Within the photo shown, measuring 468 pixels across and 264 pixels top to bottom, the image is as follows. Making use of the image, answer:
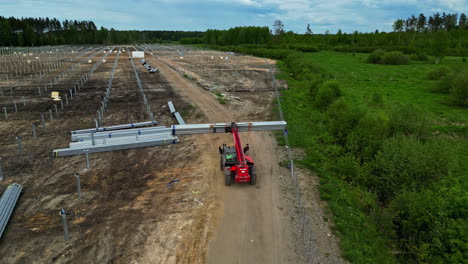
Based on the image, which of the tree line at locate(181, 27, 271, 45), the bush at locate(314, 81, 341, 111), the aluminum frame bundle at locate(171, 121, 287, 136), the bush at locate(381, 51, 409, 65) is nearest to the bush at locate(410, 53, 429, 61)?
the bush at locate(381, 51, 409, 65)

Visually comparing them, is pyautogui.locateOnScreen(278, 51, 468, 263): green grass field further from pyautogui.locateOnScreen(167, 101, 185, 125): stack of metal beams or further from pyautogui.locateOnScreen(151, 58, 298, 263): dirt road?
pyautogui.locateOnScreen(167, 101, 185, 125): stack of metal beams

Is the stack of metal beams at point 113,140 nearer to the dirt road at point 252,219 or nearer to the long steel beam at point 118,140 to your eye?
the long steel beam at point 118,140

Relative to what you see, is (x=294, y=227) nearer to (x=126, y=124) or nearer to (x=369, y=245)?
(x=369, y=245)

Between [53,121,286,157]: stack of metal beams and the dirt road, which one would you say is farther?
[53,121,286,157]: stack of metal beams

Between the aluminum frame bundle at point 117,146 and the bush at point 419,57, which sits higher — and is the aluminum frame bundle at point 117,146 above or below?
below

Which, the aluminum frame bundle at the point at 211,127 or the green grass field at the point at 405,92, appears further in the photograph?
the green grass field at the point at 405,92

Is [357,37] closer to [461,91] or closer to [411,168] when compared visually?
[461,91]

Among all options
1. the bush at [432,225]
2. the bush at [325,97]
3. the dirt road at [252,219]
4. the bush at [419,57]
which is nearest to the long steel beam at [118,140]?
the dirt road at [252,219]
